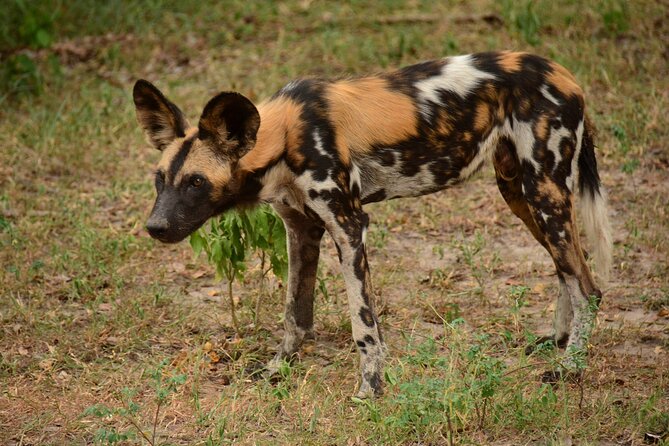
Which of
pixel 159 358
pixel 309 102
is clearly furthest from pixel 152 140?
pixel 159 358

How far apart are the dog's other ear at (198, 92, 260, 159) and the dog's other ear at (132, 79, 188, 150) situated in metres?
0.15

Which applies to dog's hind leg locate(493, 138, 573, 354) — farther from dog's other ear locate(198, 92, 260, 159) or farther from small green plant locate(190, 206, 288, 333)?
dog's other ear locate(198, 92, 260, 159)

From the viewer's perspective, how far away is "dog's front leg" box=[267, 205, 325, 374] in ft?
14.9

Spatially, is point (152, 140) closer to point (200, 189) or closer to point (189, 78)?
point (200, 189)

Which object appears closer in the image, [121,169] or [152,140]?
[152,140]

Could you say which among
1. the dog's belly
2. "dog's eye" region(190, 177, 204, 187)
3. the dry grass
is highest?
"dog's eye" region(190, 177, 204, 187)

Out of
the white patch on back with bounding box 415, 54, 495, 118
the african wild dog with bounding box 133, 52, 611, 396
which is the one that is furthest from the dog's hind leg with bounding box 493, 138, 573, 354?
the white patch on back with bounding box 415, 54, 495, 118

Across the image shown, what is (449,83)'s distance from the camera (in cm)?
441

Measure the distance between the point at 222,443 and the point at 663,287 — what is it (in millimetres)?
2588

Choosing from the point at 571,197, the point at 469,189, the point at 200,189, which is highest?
the point at 200,189

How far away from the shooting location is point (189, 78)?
26.6 feet

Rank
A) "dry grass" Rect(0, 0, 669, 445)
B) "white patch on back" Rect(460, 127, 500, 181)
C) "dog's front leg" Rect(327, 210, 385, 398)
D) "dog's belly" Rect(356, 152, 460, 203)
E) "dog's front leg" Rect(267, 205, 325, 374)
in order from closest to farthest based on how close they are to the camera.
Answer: "dry grass" Rect(0, 0, 669, 445) → "dog's front leg" Rect(327, 210, 385, 398) → "dog's belly" Rect(356, 152, 460, 203) → "white patch on back" Rect(460, 127, 500, 181) → "dog's front leg" Rect(267, 205, 325, 374)

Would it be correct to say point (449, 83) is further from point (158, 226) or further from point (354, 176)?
point (158, 226)

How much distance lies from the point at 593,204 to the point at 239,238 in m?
1.61
